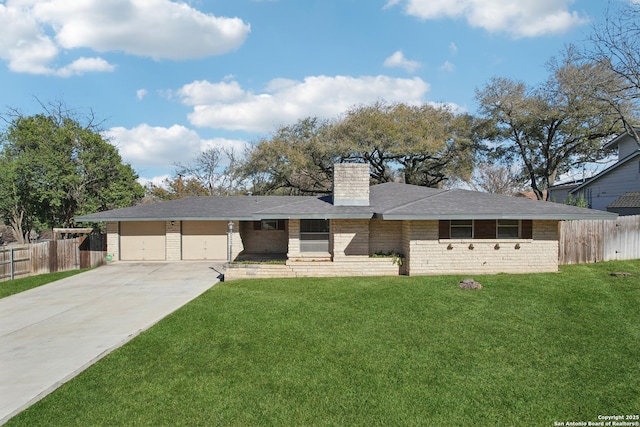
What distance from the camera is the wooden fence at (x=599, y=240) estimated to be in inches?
583

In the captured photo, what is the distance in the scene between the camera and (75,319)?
29.0 feet

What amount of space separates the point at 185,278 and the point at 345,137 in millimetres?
17353

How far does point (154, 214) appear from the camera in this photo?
1747cm

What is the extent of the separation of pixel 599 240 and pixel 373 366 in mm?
14250

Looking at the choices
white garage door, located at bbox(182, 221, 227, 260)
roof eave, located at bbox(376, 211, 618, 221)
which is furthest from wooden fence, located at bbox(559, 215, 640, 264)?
white garage door, located at bbox(182, 221, 227, 260)

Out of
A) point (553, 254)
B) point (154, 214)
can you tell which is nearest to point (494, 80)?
point (553, 254)

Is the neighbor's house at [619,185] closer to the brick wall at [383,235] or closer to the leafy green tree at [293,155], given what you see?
the brick wall at [383,235]

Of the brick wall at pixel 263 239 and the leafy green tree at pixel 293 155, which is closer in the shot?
the brick wall at pixel 263 239

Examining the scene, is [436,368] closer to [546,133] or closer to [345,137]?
[345,137]

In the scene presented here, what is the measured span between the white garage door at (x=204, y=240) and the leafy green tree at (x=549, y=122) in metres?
Answer: 22.9

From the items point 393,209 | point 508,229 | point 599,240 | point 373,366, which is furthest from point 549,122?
point 373,366

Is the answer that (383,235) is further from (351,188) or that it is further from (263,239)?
(263,239)

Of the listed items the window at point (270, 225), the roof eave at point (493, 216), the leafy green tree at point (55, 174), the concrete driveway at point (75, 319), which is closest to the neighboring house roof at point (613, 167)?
the roof eave at point (493, 216)

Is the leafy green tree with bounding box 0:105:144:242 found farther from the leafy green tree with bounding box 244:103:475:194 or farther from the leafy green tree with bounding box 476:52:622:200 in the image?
the leafy green tree with bounding box 476:52:622:200
